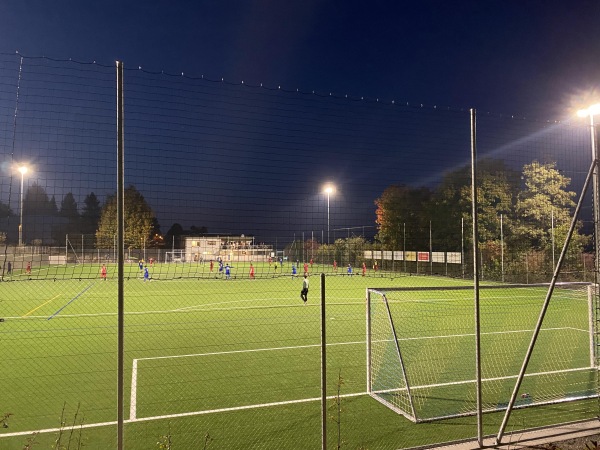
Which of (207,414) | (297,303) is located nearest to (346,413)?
(207,414)

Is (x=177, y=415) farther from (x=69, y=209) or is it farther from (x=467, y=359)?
(x=467, y=359)

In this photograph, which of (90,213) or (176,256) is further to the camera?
(176,256)

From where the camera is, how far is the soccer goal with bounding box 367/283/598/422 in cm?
650

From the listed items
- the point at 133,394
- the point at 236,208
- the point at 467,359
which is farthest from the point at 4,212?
the point at 467,359

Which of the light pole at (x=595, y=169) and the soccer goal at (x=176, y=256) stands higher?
the light pole at (x=595, y=169)

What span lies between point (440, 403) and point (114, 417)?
470 centimetres

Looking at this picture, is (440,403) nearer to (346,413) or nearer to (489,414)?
(489,414)

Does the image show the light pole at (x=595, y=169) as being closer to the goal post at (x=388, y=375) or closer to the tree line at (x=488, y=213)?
the tree line at (x=488, y=213)

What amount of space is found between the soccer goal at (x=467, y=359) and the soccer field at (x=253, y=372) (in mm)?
56

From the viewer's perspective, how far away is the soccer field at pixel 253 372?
217 inches

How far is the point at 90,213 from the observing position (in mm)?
5230

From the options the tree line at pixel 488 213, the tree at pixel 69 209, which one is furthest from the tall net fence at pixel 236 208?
the tree line at pixel 488 213

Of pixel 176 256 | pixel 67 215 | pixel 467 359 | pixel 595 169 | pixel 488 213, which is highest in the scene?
pixel 488 213

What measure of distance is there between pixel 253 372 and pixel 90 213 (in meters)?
4.41
